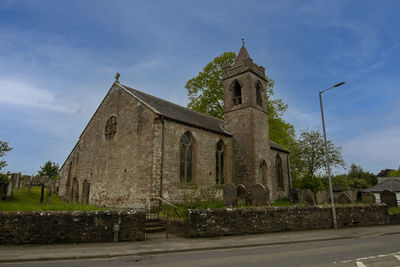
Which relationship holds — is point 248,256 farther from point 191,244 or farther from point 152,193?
point 152,193

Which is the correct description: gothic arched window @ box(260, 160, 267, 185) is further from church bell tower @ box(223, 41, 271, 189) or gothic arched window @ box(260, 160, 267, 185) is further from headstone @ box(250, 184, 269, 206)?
headstone @ box(250, 184, 269, 206)

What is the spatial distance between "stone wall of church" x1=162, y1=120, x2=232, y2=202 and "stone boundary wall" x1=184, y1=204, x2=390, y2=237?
3.62 meters

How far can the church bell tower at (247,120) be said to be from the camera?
21.7 m

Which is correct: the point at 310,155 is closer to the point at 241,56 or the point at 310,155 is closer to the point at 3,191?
the point at 241,56

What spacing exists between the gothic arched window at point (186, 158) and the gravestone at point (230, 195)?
12.5 feet

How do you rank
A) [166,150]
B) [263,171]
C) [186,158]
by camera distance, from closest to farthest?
[166,150] → [186,158] → [263,171]

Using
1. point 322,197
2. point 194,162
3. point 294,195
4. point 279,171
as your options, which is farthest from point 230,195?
point 279,171

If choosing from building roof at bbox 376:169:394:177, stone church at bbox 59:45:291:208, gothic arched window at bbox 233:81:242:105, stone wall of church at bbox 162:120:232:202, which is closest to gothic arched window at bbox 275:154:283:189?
stone church at bbox 59:45:291:208

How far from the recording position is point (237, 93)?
1001 inches

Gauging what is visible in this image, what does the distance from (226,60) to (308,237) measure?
86.0 feet

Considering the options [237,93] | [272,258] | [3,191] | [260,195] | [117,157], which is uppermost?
[237,93]

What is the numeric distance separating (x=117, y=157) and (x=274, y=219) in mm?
12233

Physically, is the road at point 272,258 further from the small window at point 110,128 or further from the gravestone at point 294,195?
the gravestone at point 294,195

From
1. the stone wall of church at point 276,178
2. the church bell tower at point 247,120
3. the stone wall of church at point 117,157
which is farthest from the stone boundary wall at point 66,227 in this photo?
the stone wall of church at point 276,178
